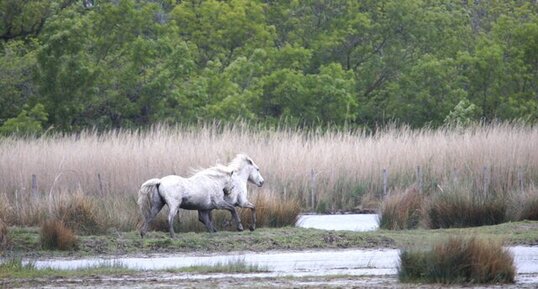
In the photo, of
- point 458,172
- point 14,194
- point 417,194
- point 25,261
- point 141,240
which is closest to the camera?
point 25,261

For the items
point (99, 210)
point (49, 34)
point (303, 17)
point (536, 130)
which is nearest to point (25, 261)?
point (99, 210)

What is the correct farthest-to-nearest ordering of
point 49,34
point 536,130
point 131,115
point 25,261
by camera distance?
point 131,115
point 49,34
point 536,130
point 25,261

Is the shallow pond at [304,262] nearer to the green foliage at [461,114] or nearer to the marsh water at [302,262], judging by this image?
the marsh water at [302,262]

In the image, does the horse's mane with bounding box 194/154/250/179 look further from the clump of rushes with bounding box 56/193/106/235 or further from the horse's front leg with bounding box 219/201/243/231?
the clump of rushes with bounding box 56/193/106/235

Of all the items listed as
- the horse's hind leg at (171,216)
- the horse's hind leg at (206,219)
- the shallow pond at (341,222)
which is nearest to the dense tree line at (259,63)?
the shallow pond at (341,222)

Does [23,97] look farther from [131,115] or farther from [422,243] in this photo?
[422,243]

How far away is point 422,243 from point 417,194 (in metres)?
8.71

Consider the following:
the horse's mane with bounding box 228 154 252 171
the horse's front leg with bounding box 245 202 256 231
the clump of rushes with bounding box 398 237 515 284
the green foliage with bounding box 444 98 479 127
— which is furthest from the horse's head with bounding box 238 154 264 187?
the green foliage with bounding box 444 98 479 127

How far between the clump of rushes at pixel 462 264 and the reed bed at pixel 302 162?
397 inches

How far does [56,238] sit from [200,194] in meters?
2.71

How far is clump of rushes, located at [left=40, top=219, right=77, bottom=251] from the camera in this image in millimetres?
17250

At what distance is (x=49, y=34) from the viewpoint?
35375 mm

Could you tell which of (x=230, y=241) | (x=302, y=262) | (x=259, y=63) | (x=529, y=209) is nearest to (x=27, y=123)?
(x=259, y=63)

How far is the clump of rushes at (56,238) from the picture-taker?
17.2 m
